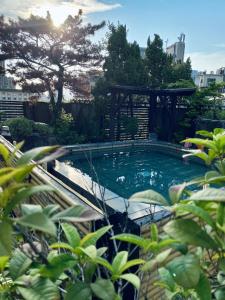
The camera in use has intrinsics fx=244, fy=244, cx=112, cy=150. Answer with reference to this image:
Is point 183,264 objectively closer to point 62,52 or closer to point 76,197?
point 76,197

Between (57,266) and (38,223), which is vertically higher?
(38,223)

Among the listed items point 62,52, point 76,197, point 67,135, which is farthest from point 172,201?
point 62,52

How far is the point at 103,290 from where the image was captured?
0.71m

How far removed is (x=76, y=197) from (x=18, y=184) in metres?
1.65

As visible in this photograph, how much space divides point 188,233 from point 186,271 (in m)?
0.10

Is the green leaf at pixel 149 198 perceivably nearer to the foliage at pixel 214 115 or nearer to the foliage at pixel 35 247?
the foliage at pixel 35 247

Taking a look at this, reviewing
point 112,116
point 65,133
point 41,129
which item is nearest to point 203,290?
point 41,129

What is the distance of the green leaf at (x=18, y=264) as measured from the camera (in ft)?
2.39

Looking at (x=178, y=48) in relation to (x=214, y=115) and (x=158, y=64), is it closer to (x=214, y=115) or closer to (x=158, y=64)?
(x=158, y=64)

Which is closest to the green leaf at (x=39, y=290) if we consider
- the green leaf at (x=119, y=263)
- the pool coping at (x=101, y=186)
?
the green leaf at (x=119, y=263)

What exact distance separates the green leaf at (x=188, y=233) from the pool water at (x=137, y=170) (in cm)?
512

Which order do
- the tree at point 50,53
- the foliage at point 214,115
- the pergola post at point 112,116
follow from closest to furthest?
the tree at point 50,53, the pergola post at point 112,116, the foliage at point 214,115

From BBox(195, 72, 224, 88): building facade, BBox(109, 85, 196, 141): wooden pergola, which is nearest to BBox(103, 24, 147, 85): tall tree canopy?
BBox(109, 85, 196, 141): wooden pergola

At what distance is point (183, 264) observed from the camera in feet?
2.23
